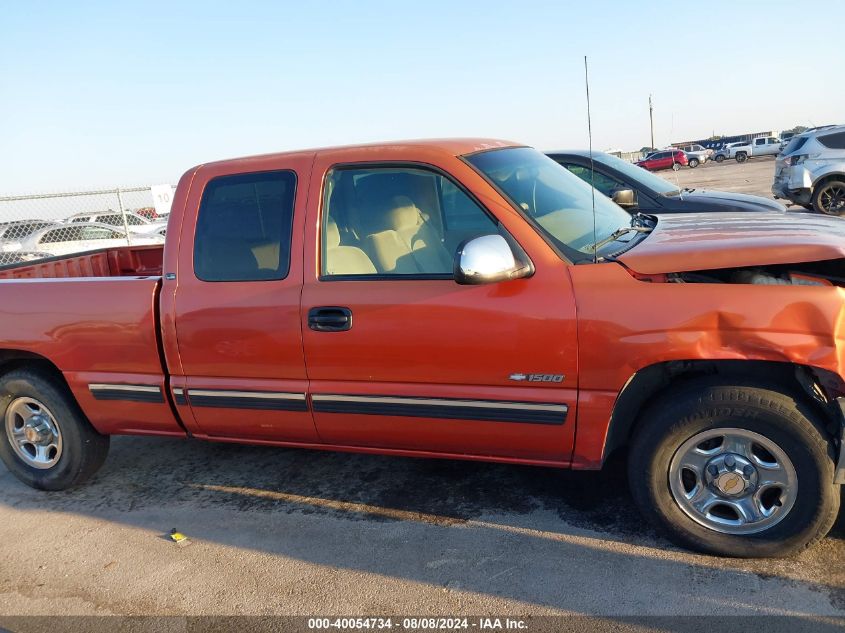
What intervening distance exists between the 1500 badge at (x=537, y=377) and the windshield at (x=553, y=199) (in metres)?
0.52

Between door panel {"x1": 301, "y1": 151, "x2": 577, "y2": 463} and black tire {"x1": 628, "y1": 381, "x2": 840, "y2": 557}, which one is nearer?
black tire {"x1": 628, "y1": 381, "x2": 840, "y2": 557}

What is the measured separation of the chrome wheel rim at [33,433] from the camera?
13.4 feet

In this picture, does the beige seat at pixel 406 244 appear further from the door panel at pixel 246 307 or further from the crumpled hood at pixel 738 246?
the crumpled hood at pixel 738 246

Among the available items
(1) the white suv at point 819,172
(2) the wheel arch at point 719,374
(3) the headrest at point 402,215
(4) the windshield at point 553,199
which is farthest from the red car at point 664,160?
(2) the wheel arch at point 719,374

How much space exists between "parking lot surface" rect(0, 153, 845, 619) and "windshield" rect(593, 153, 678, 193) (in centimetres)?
385

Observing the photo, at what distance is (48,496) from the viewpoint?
414cm

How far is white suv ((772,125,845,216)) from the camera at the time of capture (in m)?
12.1

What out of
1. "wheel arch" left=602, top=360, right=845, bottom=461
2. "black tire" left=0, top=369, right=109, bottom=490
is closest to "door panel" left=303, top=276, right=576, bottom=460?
"wheel arch" left=602, top=360, right=845, bottom=461

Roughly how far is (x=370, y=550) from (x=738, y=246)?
84.2 inches

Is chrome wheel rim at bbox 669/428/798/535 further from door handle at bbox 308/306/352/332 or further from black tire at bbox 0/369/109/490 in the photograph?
black tire at bbox 0/369/109/490

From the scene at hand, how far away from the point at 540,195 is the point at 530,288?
2.34 ft

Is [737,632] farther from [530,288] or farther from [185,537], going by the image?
[185,537]

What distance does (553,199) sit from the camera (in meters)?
3.40

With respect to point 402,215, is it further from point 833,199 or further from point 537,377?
point 833,199
